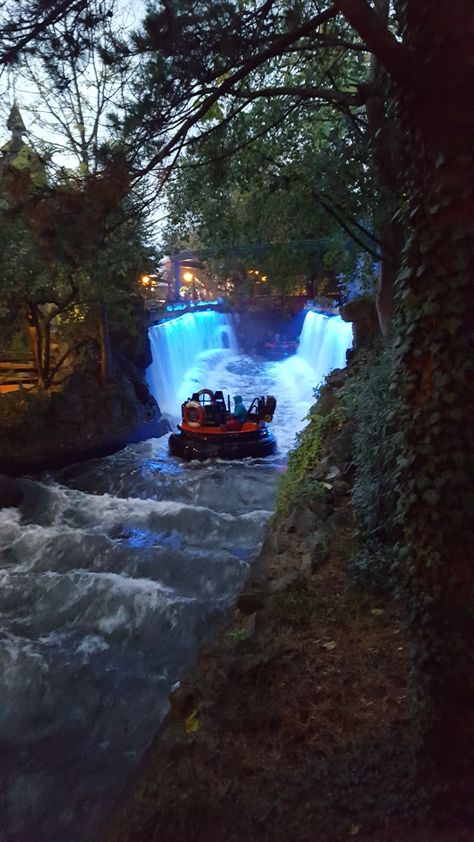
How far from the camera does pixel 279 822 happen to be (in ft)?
8.61

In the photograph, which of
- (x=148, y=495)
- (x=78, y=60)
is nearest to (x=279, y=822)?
(x=78, y=60)

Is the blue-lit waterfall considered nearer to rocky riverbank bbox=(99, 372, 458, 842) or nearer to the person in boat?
the person in boat

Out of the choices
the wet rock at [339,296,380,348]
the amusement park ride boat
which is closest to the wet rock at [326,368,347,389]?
the wet rock at [339,296,380,348]

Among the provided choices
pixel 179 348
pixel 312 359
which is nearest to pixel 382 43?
pixel 179 348

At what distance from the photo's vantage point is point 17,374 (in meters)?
15.2

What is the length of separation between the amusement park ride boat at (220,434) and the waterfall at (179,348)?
237 inches

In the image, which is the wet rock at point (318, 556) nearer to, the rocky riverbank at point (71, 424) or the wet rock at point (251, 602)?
the wet rock at point (251, 602)

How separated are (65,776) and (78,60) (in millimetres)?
5661

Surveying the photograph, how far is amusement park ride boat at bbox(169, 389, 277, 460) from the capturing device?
11.9 m

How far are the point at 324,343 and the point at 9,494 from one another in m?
15.2

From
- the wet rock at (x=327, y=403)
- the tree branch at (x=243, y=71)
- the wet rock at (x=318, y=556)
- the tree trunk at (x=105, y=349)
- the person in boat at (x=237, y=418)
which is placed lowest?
the wet rock at (x=318, y=556)

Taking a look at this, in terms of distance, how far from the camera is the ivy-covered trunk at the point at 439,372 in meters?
2.12

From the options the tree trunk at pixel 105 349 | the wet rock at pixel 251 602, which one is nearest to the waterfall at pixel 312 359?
the tree trunk at pixel 105 349

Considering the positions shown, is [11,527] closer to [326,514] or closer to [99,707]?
[99,707]
